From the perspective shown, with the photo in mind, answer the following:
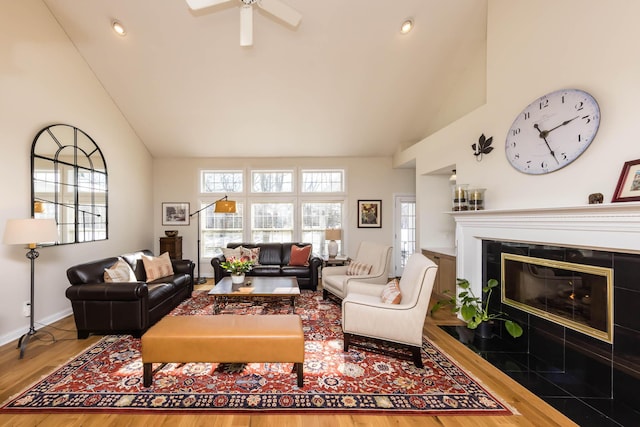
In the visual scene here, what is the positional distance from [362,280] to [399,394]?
183cm

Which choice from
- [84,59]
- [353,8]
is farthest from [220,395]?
[84,59]

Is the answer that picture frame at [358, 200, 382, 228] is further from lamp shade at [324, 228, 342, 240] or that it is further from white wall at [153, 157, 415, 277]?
lamp shade at [324, 228, 342, 240]

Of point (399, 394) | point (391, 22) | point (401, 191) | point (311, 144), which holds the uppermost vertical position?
point (391, 22)

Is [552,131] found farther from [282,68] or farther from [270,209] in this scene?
[270,209]

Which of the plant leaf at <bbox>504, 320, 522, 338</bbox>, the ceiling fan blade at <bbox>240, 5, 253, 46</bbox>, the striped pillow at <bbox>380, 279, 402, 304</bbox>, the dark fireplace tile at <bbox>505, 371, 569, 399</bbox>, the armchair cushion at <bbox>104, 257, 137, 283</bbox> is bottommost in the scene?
the dark fireplace tile at <bbox>505, 371, 569, 399</bbox>

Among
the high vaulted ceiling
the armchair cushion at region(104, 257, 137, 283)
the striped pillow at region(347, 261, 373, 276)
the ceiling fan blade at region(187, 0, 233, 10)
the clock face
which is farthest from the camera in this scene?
the striped pillow at region(347, 261, 373, 276)

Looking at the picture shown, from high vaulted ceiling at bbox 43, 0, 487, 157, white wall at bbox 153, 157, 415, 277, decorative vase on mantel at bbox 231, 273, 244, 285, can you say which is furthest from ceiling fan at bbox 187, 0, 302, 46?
white wall at bbox 153, 157, 415, 277

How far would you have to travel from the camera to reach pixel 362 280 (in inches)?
155

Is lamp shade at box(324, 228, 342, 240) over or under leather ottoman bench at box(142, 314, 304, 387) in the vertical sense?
over

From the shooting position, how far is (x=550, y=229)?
2533 mm

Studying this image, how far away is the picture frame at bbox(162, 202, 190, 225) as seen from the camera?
20.6 feet

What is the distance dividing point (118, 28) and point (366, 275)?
4.78 m

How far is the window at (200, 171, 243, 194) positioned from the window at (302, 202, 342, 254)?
161 cm

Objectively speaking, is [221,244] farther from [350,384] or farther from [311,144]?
[350,384]
